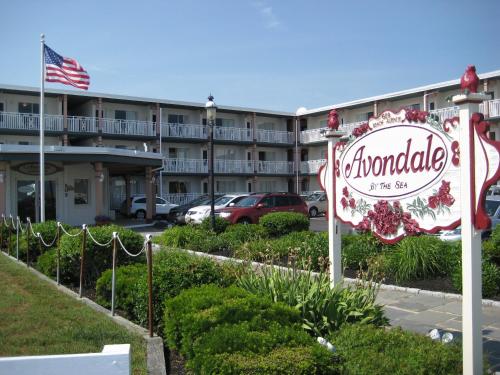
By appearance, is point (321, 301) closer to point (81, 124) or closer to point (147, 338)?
point (147, 338)

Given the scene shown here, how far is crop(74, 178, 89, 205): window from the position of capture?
26031 millimetres

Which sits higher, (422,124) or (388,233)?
(422,124)

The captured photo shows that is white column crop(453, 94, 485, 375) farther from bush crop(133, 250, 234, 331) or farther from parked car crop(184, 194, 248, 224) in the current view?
parked car crop(184, 194, 248, 224)

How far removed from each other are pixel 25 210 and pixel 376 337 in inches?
940

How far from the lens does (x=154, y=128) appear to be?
120 ft

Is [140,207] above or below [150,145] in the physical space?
below

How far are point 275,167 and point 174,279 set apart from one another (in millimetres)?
36825

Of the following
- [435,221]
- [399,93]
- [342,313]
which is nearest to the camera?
[435,221]

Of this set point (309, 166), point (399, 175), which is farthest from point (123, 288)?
point (309, 166)

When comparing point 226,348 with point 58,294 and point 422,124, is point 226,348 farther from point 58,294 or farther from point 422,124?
point 58,294

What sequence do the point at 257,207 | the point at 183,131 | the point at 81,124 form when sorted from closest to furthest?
the point at 257,207
the point at 81,124
the point at 183,131

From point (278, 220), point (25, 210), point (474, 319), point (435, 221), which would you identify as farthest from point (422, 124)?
point (25, 210)

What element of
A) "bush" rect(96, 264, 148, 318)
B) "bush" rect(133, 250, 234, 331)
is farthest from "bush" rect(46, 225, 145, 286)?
"bush" rect(133, 250, 234, 331)

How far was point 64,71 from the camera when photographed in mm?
18672
